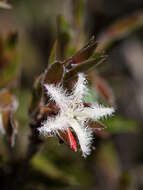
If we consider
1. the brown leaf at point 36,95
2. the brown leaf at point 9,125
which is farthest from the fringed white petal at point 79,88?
the brown leaf at point 9,125

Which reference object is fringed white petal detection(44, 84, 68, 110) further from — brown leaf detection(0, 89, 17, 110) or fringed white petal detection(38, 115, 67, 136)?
brown leaf detection(0, 89, 17, 110)

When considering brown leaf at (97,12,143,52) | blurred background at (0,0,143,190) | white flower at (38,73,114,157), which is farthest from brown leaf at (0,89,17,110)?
brown leaf at (97,12,143,52)

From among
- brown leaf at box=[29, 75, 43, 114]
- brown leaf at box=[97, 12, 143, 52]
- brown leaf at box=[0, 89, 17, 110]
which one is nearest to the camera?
brown leaf at box=[29, 75, 43, 114]

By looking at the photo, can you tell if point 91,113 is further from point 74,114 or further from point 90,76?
point 90,76

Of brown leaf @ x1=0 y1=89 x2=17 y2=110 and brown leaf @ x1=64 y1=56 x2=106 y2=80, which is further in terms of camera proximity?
brown leaf @ x1=0 y1=89 x2=17 y2=110

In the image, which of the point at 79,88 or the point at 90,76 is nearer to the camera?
the point at 79,88

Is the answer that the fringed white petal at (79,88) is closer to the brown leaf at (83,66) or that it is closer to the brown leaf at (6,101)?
the brown leaf at (83,66)

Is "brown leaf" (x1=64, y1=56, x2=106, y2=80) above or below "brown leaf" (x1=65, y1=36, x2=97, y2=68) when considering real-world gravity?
below

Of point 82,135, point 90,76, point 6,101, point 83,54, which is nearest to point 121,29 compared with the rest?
point 90,76

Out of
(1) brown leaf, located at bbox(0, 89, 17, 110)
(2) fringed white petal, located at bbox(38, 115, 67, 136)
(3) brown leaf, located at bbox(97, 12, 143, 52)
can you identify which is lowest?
(2) fringed white petal, located at bbox(38, 115, 67, 136)

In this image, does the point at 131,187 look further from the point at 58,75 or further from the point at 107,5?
the point at 107,5
